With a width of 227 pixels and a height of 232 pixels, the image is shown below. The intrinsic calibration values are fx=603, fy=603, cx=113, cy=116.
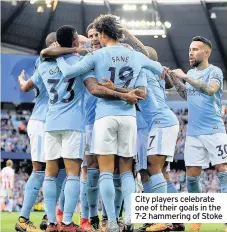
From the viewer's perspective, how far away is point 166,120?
6531 millimetres

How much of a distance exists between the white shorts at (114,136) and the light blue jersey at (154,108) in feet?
3.49

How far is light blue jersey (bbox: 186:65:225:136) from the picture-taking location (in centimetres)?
701

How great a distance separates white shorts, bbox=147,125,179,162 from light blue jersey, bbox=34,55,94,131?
95cm

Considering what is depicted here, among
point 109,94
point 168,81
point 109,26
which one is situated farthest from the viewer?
point 168,81

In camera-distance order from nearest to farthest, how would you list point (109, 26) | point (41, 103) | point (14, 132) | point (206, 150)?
point (109, 26), point (41, 103), point (206, 150), point (14, 132)

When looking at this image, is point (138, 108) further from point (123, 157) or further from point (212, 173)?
point (212, 173)

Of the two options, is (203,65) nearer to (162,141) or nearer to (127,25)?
(162,141)

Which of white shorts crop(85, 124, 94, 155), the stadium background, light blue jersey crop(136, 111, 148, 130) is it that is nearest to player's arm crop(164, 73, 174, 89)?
light blue jersey crop(136, 111, 148, 130)

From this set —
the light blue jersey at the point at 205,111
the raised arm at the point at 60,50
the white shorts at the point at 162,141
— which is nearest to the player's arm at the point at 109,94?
the raised arm at the point at 60,50

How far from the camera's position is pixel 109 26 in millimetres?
5488

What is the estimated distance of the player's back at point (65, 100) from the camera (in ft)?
18.7

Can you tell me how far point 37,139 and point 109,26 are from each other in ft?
5.63

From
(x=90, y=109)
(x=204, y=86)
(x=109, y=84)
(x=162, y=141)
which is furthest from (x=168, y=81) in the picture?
(x=109, y=84)

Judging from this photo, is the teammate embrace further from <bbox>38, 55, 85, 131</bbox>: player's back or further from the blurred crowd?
the blurred crowd
